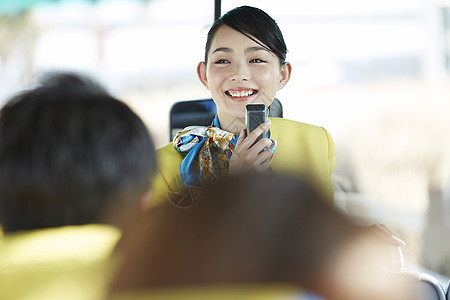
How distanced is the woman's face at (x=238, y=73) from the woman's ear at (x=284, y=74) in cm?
4

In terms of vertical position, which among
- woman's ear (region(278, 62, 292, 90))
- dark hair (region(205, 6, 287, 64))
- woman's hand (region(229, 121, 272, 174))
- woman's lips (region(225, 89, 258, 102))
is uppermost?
dark hair (region(205, 6, 287, 64))

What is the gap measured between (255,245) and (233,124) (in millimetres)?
920

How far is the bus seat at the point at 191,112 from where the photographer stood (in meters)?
1.66

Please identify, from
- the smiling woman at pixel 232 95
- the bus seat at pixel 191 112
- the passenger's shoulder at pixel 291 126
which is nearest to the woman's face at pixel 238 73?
the smiling woman at pixel 232 95

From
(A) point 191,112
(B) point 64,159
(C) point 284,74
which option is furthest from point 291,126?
(B) point 64,159

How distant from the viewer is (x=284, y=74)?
1.33 meters

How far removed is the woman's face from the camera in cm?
125

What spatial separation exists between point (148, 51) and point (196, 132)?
4.15m

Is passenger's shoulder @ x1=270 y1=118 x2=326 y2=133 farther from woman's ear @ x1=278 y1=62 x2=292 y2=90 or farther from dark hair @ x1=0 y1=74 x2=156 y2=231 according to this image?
dark hair @ x1=0 y1=74 x2=156 y2=231

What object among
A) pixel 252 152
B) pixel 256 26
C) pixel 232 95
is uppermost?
pixel 256 26

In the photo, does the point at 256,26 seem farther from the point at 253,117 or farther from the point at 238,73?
the point at 253,117

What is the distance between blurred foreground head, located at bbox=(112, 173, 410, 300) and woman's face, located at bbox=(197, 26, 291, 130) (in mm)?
881

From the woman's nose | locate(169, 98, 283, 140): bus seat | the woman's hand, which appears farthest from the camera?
locate(169, 98, 283, 140): bus seat

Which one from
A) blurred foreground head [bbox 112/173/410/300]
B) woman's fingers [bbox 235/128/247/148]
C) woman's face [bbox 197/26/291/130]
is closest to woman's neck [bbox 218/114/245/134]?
woman's face [bbox 197/26/291/130]
